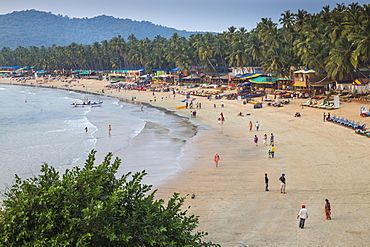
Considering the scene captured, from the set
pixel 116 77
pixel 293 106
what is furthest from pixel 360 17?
pixel 116 77

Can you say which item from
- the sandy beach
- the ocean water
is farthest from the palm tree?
the ocean water

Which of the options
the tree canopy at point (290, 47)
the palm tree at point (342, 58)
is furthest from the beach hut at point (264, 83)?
the palm tree at point (342, 58)

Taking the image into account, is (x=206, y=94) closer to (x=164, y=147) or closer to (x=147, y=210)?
(x=164, y=147)

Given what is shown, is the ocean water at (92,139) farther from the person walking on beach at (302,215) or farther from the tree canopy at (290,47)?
the tree canopy at (290,47)

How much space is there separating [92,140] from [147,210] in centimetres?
2964

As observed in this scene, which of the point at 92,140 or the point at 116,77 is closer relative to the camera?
the point at 92,140

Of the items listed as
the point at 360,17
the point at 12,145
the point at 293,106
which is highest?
the point at 360,17

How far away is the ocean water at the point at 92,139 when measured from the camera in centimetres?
2711

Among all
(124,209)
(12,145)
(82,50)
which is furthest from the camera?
(82,50)

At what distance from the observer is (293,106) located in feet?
158

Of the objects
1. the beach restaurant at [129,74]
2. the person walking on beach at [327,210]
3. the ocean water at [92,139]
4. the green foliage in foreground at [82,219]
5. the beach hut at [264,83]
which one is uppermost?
the beach restaurant at [129,74]

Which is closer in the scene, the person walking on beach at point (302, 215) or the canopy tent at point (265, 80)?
the person walking on beach at point (302, 215)

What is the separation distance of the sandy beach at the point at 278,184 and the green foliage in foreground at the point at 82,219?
18.8ft

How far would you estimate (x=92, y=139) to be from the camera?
37531 mm
